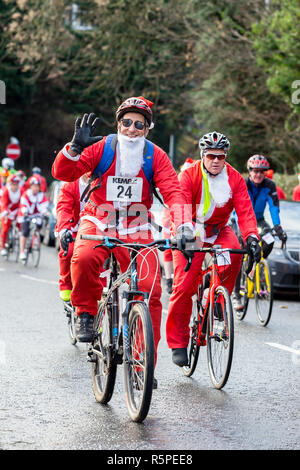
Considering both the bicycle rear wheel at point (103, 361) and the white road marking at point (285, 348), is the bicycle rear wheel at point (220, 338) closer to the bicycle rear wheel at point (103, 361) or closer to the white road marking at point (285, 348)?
the bicycle rear wheel at point (103, 361)

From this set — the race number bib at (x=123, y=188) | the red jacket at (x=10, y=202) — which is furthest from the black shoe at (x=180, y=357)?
the red jacket at (x=10, y=202)

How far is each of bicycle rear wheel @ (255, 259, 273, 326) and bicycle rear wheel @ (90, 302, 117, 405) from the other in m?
4.56

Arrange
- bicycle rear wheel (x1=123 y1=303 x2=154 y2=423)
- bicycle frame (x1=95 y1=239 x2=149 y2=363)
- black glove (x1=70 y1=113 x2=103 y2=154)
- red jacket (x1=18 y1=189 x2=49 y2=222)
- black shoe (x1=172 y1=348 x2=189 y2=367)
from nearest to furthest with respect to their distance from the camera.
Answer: bicycle rear wheel (x1=123 y1=303 x2=154 y2=423) → bicycle frame (x1=95 y1=239 x2=149 y2=363) → black glove (x1=70 y1=113 x2=103 y2=154) → black shoe (x1=172 y1=348 x2=189 y2=367) → red jacket (x1=18 y1=189 x2=49 y2=222)

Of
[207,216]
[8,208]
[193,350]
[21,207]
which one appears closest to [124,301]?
[193,350]

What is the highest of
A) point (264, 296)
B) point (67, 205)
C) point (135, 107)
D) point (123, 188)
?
point (135, 107)

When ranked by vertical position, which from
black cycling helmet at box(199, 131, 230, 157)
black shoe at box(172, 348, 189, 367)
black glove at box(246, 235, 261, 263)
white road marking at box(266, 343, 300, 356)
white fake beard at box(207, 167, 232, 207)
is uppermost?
black cycling helmet at box(199, 131, 230, 157)

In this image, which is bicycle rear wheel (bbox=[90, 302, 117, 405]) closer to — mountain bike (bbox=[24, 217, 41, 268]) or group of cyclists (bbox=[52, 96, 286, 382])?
group of cyclists (bbox=[52, 96, 286, 382])

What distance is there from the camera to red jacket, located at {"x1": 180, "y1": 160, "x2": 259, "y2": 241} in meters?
7.94

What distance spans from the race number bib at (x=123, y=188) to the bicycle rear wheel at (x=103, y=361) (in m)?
0.73

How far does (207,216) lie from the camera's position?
806cm

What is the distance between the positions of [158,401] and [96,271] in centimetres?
99

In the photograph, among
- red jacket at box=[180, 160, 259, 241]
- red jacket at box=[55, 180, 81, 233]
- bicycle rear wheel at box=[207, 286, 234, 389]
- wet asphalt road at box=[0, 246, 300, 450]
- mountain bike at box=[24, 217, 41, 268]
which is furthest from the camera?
mountain bike at box=[24, 217, 41, 268]

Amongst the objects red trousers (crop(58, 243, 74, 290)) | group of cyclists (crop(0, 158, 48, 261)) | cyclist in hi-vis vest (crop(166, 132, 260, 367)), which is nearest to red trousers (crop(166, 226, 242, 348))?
cyclist in hi-vis vest (crop(166, 132, 260, 367))

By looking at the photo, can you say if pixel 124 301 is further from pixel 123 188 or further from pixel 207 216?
pixel 207 216
